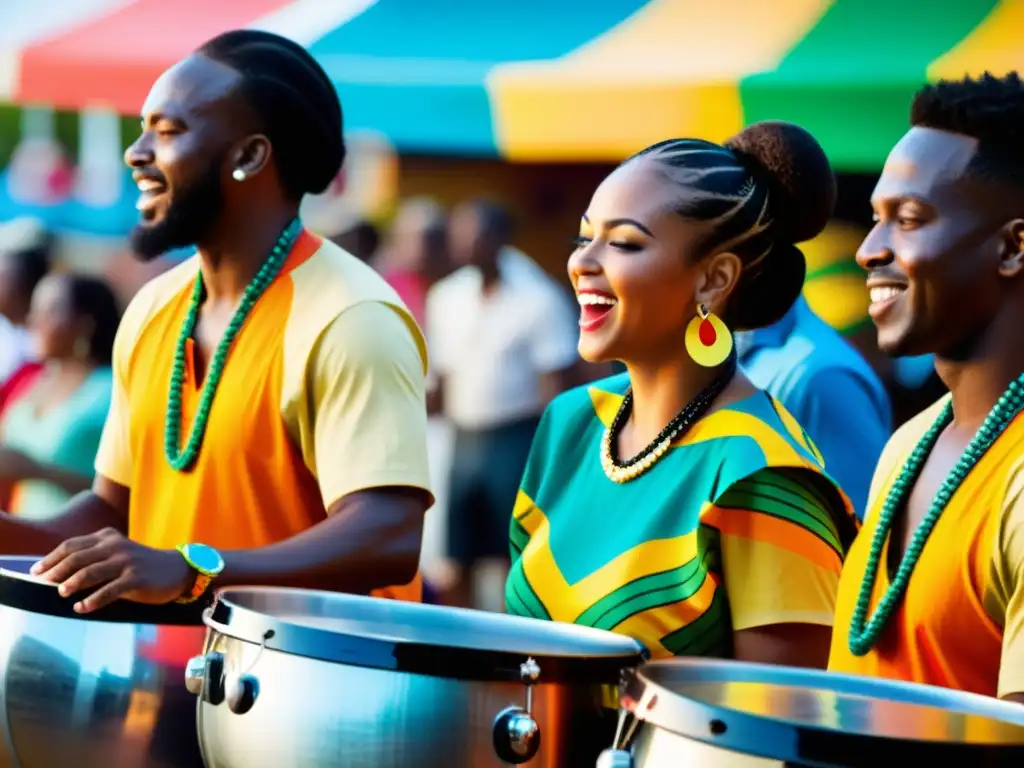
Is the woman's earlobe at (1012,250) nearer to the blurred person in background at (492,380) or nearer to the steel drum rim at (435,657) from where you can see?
the steel drum rim at (435,657)

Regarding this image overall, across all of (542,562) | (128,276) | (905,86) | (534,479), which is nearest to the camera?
(542,562)

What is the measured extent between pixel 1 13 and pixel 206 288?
192 inches

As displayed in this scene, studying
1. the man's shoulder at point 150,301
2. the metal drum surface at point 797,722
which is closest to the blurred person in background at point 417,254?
the man's shoulder at point 150,301

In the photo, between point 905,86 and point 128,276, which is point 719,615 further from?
point 128,276

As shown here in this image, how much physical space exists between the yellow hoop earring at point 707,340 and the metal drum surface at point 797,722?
676 millimetres

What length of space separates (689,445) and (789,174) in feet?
1.43

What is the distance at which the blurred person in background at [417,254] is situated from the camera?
7.27 metres

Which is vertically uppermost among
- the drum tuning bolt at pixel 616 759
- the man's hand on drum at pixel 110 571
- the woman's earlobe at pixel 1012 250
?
the woman's earlobe at pixel 1012 250

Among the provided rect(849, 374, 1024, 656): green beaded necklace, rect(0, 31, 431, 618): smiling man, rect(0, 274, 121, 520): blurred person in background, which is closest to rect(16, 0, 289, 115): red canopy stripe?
rect(0, 274, 121, 520): blurred person in background

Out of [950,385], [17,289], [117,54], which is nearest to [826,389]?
[950,385]

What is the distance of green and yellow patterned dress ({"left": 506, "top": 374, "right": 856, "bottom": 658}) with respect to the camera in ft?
7.57

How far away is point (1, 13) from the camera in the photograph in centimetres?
763

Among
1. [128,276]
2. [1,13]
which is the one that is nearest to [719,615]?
[128,276]

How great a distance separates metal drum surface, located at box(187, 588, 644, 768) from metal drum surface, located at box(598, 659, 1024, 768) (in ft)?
0.46
